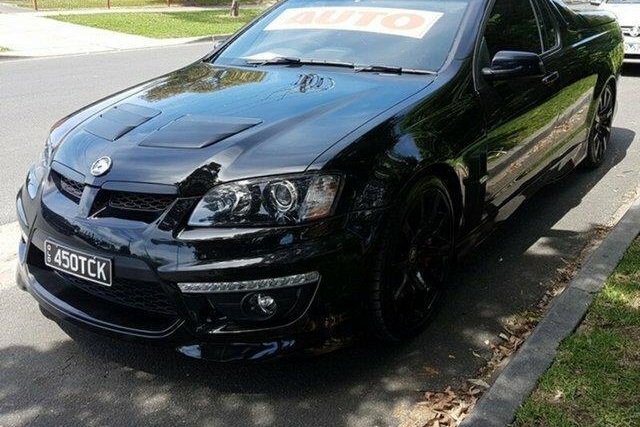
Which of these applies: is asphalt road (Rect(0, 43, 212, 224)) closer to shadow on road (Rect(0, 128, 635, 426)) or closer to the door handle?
shadow on road (Rect(0, 128, 635, 426))

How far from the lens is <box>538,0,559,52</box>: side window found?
481 cm

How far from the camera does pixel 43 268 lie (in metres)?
3.15

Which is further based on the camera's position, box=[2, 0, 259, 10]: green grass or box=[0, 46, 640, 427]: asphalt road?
box=[2, 0, 259, 10]: green grass

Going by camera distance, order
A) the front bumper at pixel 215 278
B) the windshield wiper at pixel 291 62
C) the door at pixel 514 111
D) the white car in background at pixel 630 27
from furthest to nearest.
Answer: the white car in background at pixel 630 27 < the windshield wiper at pixel 291 62 < the door at pixel 514 111 < the front bumper at pixel 215 278

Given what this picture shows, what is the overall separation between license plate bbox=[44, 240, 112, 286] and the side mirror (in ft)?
7.23

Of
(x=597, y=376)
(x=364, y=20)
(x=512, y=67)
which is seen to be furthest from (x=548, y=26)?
(x=597, y=376)

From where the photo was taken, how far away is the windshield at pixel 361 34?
386cm

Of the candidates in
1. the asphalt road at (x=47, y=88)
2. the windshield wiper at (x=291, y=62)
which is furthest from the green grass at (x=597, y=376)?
the asphalt road at (x=47, y=88)

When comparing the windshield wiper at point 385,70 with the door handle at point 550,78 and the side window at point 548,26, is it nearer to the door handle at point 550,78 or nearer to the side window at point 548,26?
the door handle at point 550,78

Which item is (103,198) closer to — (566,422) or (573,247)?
(566,422)

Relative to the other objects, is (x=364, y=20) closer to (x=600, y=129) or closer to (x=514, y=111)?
(x=514, y=111)

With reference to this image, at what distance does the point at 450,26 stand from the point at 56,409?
277 centimetres

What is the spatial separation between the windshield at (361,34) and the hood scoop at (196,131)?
105cm

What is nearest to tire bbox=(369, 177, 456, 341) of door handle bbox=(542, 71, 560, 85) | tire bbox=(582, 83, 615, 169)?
door handle bbox=(542, 71, 560, 85)
